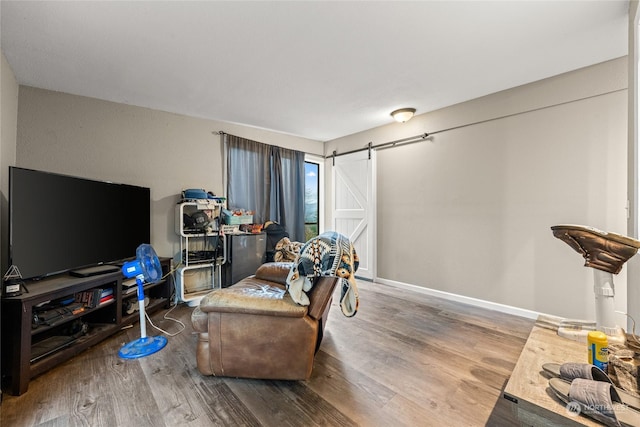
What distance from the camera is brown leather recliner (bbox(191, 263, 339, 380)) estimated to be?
5.32 ft

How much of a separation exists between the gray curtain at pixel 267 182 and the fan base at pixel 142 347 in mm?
2025

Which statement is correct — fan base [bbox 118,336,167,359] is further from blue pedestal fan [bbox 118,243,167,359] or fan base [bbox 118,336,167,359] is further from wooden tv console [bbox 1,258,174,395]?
wooden tv console [bbox 1,258,174,395]

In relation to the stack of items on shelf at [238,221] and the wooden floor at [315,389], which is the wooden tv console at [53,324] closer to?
the wooden floor at [315,389]

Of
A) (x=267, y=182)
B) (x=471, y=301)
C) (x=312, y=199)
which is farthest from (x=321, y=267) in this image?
(x=312, y=199)

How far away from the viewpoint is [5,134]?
2.18 metres

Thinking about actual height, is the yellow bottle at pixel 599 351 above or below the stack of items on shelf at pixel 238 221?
below

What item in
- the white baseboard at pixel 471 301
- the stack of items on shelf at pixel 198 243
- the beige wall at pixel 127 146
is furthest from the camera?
the stack of items on shelf at pixel 198 243

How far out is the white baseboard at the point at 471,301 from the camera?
278 cm

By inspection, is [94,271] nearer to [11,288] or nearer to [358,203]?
[11,288]

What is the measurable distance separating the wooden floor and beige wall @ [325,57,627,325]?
30.8 inches

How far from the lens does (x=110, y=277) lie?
88.2 inches

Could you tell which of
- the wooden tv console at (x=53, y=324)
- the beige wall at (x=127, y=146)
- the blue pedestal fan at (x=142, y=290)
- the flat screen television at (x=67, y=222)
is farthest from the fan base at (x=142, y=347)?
the beige wall at (x=127, y=146)

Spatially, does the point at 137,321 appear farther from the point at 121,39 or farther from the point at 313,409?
the point at 121,39

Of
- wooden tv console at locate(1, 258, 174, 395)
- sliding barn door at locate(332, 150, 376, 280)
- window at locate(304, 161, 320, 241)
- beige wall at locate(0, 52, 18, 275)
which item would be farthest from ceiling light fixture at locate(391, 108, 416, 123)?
beige wall at locate(0, 52, 18, 275)
